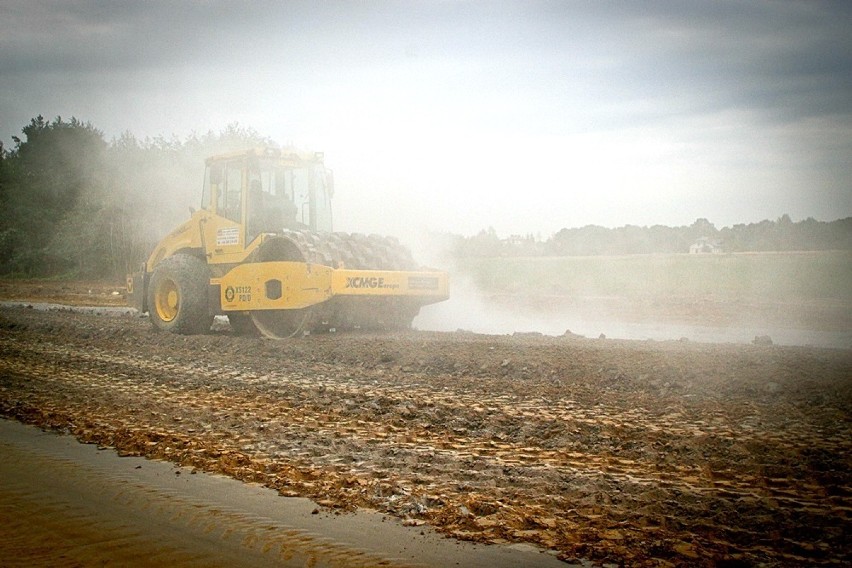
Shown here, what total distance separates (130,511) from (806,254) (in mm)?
35841

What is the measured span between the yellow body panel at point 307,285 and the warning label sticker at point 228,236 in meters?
0.60

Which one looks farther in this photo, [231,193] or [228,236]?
[231,193]

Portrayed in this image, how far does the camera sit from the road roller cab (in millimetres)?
15586

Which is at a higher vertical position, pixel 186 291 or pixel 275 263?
pixel 275 263

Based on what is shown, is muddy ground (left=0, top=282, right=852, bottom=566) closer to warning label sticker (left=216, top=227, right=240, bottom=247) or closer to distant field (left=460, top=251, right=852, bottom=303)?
warning label sticker (left=216, top=227, right=240, bottom=247)

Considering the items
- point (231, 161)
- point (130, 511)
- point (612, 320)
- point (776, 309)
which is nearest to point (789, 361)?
point (130, 511)

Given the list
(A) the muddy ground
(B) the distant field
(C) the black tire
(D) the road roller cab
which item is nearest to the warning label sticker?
(D) the road roller cab

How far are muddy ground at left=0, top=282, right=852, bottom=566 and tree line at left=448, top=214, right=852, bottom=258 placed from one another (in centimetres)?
2460

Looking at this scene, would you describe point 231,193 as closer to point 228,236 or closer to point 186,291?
point 228,236

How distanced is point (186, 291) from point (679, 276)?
26.5m

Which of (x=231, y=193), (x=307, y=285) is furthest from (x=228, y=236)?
(x=307, y=285)

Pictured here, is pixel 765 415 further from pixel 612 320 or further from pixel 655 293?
pixel 655 293

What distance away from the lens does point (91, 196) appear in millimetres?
49906

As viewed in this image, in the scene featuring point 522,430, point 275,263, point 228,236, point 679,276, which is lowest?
point 522,430
